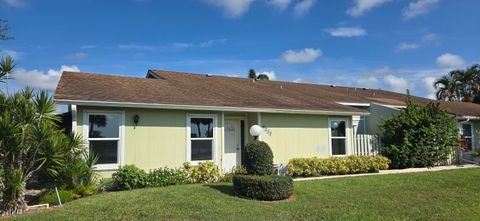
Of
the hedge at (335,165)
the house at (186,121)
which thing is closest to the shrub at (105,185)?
the house at (186,121)

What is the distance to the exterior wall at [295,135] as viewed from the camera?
→ 14.4 meters

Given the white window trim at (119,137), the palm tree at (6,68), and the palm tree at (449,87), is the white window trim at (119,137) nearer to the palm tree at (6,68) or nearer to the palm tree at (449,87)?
the palm tree at (6,68)

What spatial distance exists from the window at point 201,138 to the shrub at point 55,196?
3.99 metres

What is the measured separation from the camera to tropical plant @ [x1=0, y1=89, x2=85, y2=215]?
832 centimetres

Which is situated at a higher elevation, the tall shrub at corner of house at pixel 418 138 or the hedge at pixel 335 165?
the tall shrub at corner of house at pixel 418 138

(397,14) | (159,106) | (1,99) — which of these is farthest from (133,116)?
(397,14)

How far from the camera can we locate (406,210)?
28.5ft

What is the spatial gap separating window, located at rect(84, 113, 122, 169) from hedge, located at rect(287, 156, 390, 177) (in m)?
5.98

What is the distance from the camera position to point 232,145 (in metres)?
14.5

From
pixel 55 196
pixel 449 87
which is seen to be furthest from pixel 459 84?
pixel 55 196

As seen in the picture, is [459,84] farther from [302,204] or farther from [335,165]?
[302,204]

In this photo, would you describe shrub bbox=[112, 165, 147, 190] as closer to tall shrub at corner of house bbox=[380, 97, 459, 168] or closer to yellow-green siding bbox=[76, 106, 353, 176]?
yellow-green siding bbox=[76, 106, 353, 176]

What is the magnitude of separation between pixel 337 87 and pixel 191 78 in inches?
458

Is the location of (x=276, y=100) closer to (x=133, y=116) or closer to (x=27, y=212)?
(x=133, y=116)
